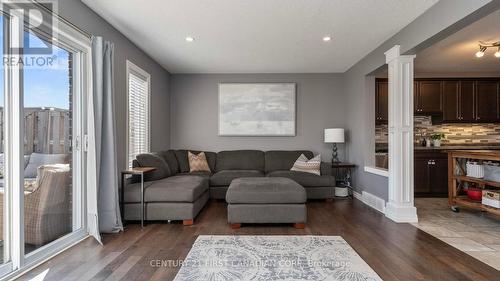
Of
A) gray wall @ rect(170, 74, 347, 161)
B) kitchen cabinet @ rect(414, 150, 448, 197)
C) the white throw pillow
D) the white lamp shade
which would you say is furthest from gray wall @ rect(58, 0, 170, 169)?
kitchen cabinet @ rect(414, 150, 448, 197)

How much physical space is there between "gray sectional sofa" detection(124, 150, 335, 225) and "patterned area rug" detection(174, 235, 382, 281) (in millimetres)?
744

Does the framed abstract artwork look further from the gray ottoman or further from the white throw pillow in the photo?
the gray ottoman

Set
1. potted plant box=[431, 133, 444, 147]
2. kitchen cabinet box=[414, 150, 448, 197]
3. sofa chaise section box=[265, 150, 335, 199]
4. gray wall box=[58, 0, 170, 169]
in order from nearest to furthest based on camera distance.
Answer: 1. gray wall box=[58, 0, 170, 169]
2. sofa chaise section box=[265, 150, 335, 199]
3. kitchen cabinet box=[414, 150, 448, 197]
4. potted plant box=[431, 133, 444, 147]

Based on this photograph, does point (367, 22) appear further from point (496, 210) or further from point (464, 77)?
point (464, 77)

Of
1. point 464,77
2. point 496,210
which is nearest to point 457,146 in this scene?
point 464,77

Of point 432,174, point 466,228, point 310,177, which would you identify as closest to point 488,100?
point 432,174

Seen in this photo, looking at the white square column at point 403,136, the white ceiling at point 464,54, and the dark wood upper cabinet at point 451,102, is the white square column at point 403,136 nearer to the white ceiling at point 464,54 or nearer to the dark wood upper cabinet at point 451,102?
the white ceiling at point 464,54

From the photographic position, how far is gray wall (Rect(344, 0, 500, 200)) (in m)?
2.67

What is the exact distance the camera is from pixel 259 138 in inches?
242

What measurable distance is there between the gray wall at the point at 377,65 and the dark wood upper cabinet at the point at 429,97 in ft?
4.65

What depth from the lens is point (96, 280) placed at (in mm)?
2162

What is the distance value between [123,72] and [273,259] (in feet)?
10.4

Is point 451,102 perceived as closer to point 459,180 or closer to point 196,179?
point 459,180

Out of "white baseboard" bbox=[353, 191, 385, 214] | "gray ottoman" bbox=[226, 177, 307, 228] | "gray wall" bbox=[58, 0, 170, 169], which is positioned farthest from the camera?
"white baseboard" bbox=[353, 191, 385, 214]
